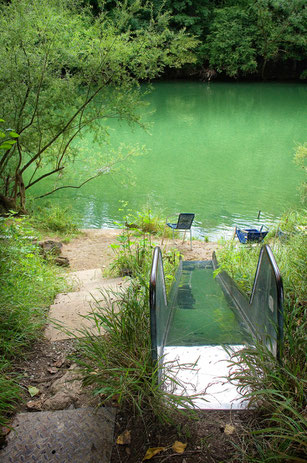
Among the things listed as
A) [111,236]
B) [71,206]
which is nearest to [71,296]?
[111,236]

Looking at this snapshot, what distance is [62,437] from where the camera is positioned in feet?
5.61

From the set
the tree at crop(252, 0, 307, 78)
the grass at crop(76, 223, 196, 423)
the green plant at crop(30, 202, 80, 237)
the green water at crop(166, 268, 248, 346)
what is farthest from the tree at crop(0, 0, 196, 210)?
the tree at crop(252, 0, 307, 78)

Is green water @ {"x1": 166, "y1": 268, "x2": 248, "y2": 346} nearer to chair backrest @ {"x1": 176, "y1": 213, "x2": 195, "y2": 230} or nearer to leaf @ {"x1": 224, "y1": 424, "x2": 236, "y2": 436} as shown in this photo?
leaf @ {"x1": 224, "y1": 424, "x2": 236, "y2": 436}

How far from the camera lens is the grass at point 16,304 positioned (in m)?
2.08

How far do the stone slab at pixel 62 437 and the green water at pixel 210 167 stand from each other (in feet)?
22.9

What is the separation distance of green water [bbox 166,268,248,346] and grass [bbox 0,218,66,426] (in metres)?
0.89

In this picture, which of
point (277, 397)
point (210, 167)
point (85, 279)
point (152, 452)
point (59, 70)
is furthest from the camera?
point (210, 167)

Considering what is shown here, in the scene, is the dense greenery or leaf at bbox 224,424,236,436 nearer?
leaf at bbox 224,424,236,436

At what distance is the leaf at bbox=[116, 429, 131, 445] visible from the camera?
1.70 metres

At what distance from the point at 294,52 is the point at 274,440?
30.4 m

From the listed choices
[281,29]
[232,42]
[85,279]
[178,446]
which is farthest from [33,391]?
[232,42]

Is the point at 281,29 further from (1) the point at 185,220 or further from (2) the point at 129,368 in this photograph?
(2) the point at 129,368

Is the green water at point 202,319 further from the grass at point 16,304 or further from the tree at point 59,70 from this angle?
the tree at point 59,70

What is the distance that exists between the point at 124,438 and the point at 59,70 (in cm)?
657
